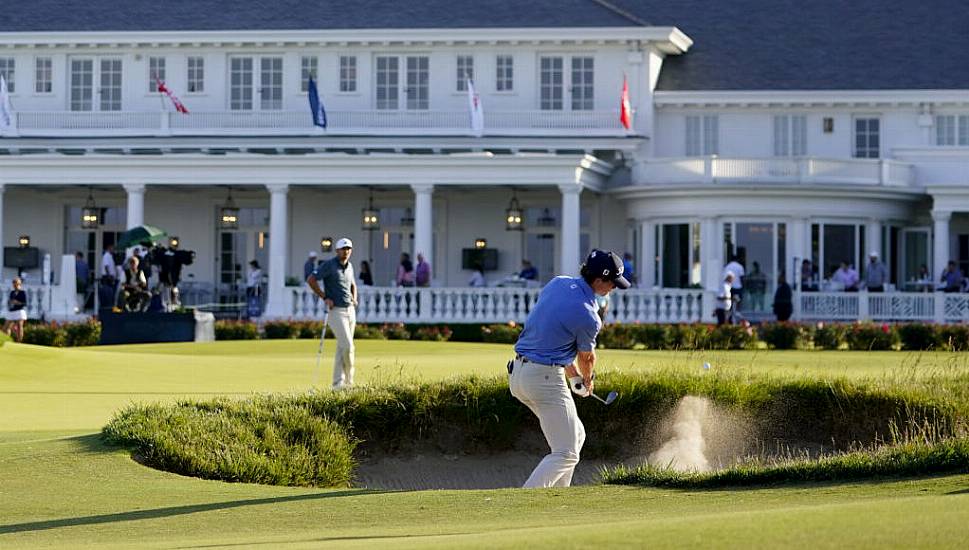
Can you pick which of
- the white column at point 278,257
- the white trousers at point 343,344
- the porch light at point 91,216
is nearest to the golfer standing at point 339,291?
the white trousers at point 343,344

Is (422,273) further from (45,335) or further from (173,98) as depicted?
(173,98)

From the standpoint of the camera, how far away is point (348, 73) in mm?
45938

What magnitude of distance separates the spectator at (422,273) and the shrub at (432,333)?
231 centimetres

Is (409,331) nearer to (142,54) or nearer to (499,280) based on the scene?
(499,280)

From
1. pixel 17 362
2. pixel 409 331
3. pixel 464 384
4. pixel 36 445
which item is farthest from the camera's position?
pixel 409 331

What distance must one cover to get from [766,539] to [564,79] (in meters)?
37.7

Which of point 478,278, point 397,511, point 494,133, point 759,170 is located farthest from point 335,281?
point 494,133

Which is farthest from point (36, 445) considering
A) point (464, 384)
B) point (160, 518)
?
point (464, 384)

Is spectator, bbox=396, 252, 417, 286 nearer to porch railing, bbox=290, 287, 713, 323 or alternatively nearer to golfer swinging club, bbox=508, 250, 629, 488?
porch railing, bbox=290, 287, 713, 323

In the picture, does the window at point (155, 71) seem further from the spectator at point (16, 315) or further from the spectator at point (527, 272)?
the spectator at point (16, 315)

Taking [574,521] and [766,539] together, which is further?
[574,521]

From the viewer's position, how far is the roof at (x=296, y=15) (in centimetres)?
4503

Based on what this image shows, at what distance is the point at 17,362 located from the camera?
2316 centimetres

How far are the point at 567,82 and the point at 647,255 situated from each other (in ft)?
17.4
